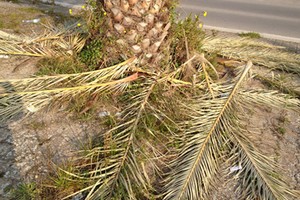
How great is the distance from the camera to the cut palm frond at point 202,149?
117 inches

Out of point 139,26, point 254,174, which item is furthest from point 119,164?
point 139,26

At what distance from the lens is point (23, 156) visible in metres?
3.36

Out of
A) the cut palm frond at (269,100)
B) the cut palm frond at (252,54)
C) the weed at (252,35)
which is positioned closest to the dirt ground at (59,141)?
the cut palm frond at (269,100)

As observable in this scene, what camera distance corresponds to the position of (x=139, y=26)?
423cm

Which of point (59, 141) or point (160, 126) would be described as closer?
point (59, 141)

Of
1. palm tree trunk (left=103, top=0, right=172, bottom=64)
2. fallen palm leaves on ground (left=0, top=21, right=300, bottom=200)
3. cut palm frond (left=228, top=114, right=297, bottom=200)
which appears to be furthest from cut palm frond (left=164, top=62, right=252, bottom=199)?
palm tree trunk (left=103, top=0, right=172, bottom=64)

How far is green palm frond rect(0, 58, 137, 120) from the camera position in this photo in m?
3.90

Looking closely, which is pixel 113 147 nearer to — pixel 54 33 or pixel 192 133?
pixel 192 133

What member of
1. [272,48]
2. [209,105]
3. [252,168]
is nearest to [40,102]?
[209,105]

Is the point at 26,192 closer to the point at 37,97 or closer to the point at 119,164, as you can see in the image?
the point at 119,164

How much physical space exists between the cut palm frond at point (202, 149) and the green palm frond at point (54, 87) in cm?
92

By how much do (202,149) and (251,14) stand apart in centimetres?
639

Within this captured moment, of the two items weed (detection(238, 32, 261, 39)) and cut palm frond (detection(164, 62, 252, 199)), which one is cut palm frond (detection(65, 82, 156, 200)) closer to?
cut palm frond (detection(164, 62, 252, 199))

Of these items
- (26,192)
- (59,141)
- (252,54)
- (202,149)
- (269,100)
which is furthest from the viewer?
(252,54)
